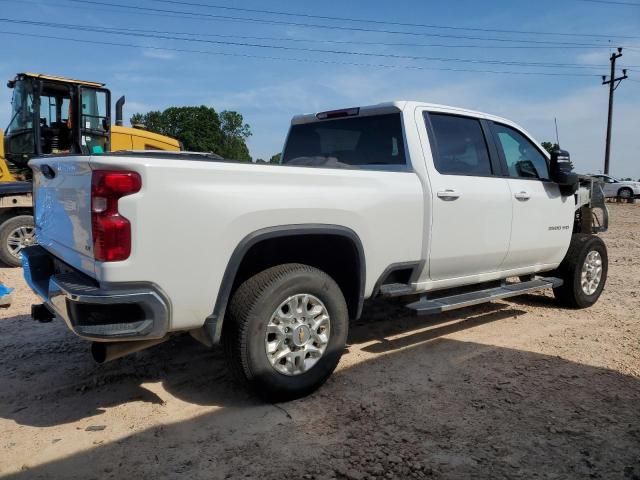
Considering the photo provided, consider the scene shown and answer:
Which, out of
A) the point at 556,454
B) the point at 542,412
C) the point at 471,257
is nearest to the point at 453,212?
the point at 471,257

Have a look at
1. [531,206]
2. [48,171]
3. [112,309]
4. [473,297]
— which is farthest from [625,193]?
[112,309]

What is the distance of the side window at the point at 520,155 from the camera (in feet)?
16.8

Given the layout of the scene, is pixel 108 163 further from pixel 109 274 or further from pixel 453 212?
pixel 453 212

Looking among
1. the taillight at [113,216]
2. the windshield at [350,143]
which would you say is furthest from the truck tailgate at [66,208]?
the windshield at [350,143]

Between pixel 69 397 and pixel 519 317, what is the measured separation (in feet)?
14.7

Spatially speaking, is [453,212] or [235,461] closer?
[235,461]

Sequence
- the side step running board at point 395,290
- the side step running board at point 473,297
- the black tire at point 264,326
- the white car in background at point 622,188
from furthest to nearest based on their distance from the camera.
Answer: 1. the white car in background at point 622,188
2. the side step running board at point 473,297
3. the side step running board at point 395,290
4. the black tire at point 264,326

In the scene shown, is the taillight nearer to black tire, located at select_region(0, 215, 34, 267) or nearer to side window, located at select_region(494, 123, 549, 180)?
side window, located at select_region(494, 123, 549, 180)

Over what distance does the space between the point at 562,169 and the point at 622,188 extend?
2774 centimetres

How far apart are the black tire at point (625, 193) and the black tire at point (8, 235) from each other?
29.4 meters

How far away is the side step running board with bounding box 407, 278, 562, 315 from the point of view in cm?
418

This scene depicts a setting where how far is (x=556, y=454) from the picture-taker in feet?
9.53

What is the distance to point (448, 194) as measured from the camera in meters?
4.25

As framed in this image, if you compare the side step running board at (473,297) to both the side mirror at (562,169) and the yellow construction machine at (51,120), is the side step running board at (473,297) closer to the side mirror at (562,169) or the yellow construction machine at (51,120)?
the side mirror at (562,169)
